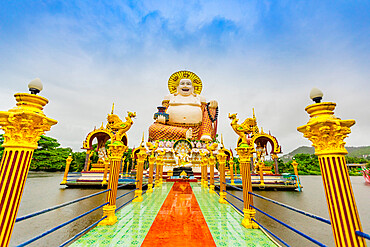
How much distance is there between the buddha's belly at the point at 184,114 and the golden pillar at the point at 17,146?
1382 cm

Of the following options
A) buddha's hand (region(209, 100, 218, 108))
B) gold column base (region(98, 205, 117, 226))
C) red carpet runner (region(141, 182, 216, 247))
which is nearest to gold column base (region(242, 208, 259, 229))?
red carpet runner (region(141, 182, 216, 247))

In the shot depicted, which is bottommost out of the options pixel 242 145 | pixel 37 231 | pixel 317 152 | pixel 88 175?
pixel 37 231

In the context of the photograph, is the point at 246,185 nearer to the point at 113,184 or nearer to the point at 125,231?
the point at 125,231

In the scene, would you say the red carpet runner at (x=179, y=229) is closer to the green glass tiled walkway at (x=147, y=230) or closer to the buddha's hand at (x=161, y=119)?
the green glass tiled walkway at (x=147, y=230)

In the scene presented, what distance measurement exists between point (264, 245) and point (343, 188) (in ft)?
4.69

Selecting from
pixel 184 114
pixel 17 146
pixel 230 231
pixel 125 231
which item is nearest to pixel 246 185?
pixel 230 231

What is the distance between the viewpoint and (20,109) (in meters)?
1.80

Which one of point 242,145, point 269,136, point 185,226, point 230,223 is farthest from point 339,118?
point 269,136

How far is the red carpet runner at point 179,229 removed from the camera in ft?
8.66

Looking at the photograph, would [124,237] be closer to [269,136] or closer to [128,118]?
[128,118]

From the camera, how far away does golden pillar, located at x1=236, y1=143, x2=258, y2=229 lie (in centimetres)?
323

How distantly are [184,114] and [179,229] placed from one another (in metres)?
12.9

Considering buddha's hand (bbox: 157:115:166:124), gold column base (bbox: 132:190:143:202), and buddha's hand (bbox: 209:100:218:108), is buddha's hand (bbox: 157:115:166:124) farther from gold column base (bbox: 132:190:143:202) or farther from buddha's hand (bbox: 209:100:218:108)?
gold column base (bbox: 132:190:143:202)

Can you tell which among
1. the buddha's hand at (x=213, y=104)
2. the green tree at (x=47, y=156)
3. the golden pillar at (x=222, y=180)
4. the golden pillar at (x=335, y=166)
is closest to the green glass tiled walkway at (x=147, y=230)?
the golden pillar at (x=222, y=180)
